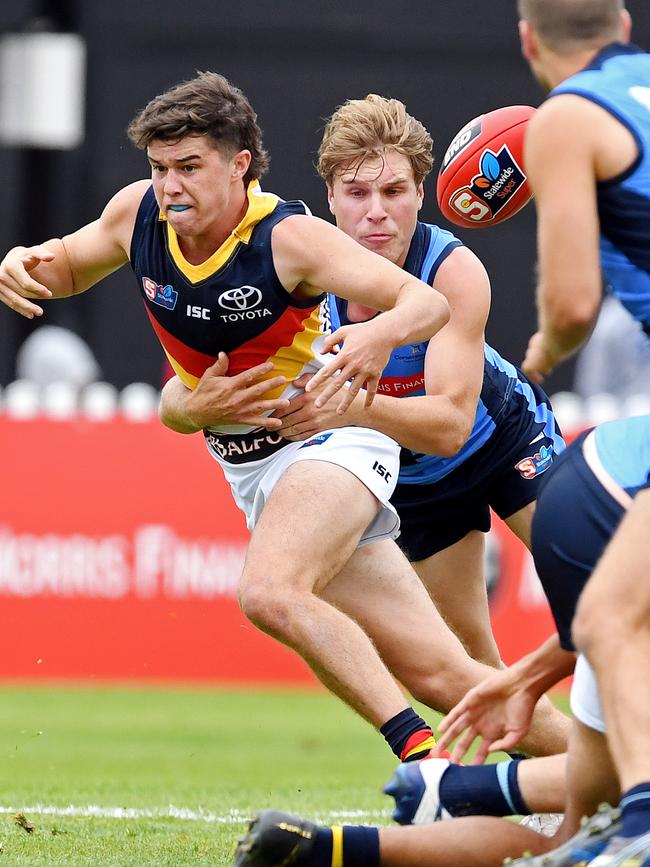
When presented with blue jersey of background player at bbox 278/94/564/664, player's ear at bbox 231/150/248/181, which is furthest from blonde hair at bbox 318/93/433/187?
player's ear at bbox 231/150/248/181

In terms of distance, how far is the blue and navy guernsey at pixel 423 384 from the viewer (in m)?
6.10

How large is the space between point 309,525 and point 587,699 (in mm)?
1548

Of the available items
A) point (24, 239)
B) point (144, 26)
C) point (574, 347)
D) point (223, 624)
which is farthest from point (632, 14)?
point (574, 347)

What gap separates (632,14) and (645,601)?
463 inches

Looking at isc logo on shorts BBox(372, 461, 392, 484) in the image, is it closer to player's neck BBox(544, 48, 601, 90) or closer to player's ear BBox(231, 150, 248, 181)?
player's ear BBox(231, 150, 248, 181)

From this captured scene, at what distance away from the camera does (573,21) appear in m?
4.13

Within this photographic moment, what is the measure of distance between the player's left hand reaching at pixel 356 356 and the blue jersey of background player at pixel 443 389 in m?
0.77

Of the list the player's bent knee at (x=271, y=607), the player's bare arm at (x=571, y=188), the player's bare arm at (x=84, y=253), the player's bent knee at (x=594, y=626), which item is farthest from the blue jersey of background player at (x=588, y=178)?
the player's bare arm at (x=84, y=253)

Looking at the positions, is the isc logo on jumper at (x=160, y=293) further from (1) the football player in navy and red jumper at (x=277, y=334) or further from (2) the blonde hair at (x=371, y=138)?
(2) the blonde hair at (x=371, y=138)

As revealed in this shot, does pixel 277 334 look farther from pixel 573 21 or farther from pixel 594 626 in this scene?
pixel 594 626

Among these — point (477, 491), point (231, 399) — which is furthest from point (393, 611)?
point (231, 399)

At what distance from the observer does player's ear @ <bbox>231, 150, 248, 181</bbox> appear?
18.4 feet

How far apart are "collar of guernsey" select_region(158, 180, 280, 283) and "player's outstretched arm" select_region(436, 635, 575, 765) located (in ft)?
5.64

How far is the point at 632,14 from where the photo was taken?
14.6 meters
